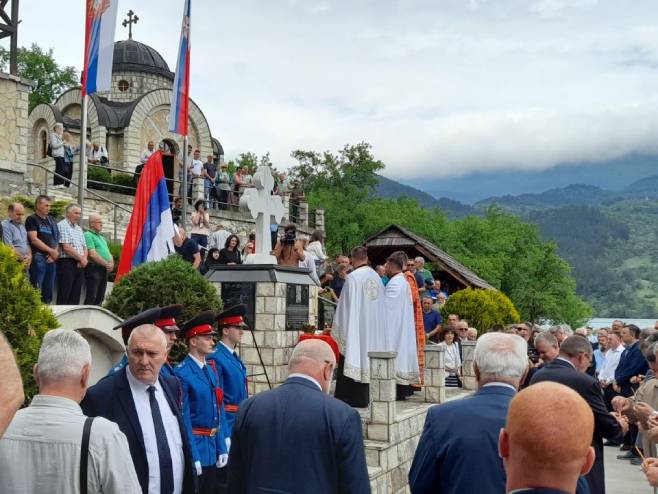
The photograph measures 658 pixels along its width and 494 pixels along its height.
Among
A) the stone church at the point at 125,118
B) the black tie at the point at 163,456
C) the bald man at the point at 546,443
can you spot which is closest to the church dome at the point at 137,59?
the stone church at the point at 125,118

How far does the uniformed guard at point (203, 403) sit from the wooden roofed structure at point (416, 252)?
57.1 ft

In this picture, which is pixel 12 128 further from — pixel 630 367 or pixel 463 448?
pixel 463 448

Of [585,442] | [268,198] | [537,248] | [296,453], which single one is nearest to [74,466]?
[296,453]

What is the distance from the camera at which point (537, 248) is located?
54.6 metres

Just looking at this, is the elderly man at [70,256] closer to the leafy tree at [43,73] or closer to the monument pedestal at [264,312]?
the monument pedestal at [264,312]

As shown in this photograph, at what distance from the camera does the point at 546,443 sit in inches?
90.7

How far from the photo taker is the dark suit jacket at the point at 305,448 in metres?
3.90

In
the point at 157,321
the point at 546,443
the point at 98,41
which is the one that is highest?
the point at 98,41

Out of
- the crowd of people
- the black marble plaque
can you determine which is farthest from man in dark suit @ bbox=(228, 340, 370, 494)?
the crowd of people

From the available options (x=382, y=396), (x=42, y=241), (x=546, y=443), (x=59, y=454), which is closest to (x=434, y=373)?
(x=382, y=396)

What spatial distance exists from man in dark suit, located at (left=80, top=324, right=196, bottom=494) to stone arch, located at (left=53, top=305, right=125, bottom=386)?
3322mm

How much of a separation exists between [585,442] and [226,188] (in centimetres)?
2442

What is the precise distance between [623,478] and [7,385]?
36.3 feet

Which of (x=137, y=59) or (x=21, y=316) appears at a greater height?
(x=137, y=59)
